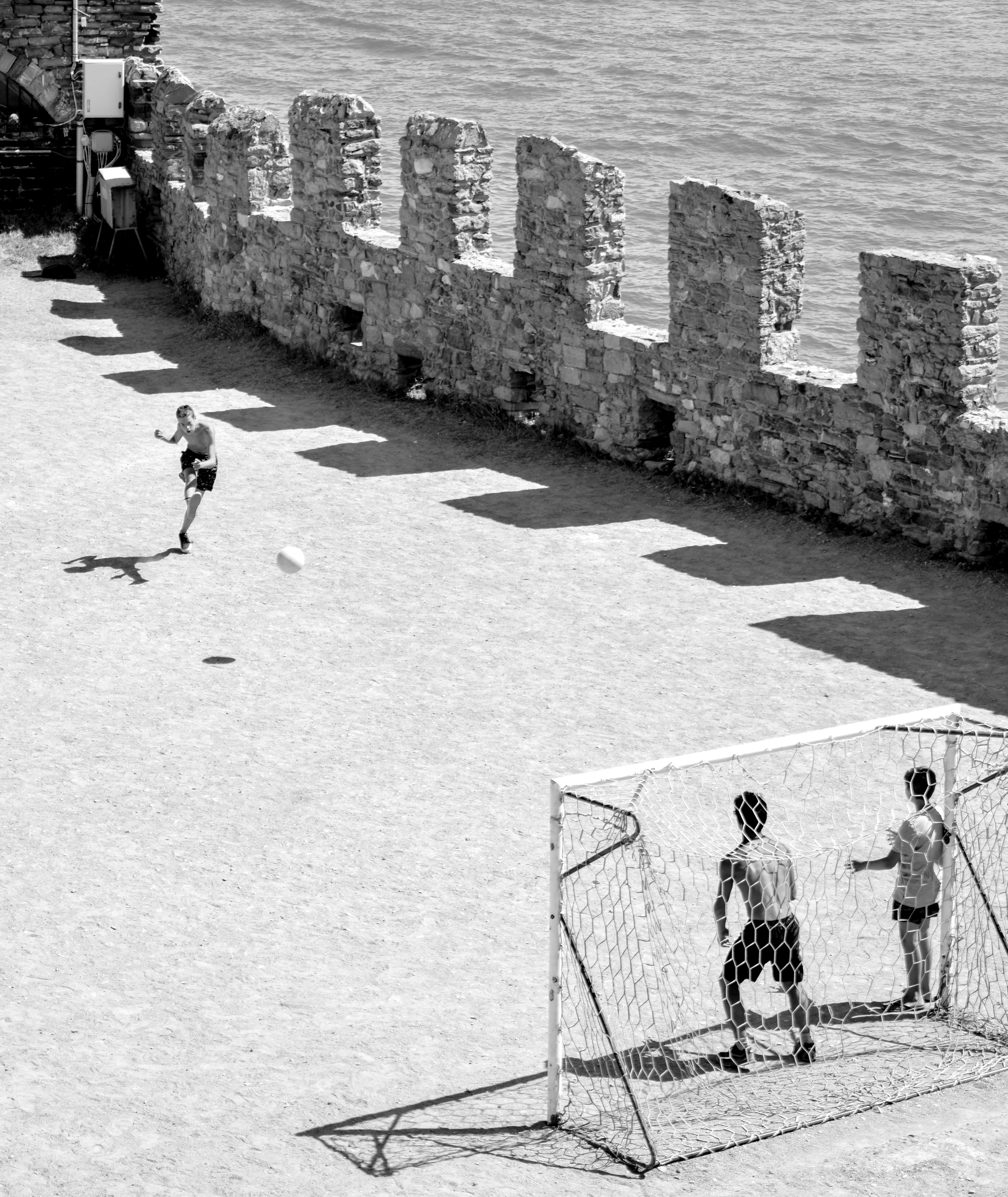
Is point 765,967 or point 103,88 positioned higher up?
point 103,88

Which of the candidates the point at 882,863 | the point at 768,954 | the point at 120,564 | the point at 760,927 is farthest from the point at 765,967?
the point at 120,564

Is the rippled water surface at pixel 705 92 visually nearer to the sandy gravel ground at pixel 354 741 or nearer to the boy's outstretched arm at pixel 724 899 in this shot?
the sandy gravel ground at pixel 354 741

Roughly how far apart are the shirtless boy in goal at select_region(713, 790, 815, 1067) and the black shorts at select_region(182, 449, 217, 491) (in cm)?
736

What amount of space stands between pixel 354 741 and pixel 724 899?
375 centimetres

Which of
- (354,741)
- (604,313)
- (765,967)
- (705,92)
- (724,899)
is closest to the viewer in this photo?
(724,899)

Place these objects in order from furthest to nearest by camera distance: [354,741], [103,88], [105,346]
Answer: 1. [103,88]
2. [105,346]
3. [354,741]

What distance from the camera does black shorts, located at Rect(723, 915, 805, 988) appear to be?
Result: 27.9 ft

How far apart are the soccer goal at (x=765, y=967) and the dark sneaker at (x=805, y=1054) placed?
0.14ft

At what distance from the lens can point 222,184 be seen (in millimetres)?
22094

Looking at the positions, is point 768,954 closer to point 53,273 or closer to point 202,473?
point 202,473

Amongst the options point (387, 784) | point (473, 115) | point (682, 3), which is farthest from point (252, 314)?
point (682, 3)

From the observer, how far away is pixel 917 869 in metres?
8.77

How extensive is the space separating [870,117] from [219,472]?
29.0 metres

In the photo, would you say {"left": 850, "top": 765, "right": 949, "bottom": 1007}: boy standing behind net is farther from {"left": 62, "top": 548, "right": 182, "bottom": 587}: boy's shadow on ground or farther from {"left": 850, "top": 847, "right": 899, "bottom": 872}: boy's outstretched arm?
{"left": 62, "top": 548, "right": 182, "bottom": 587}: boy's shadow on ground
